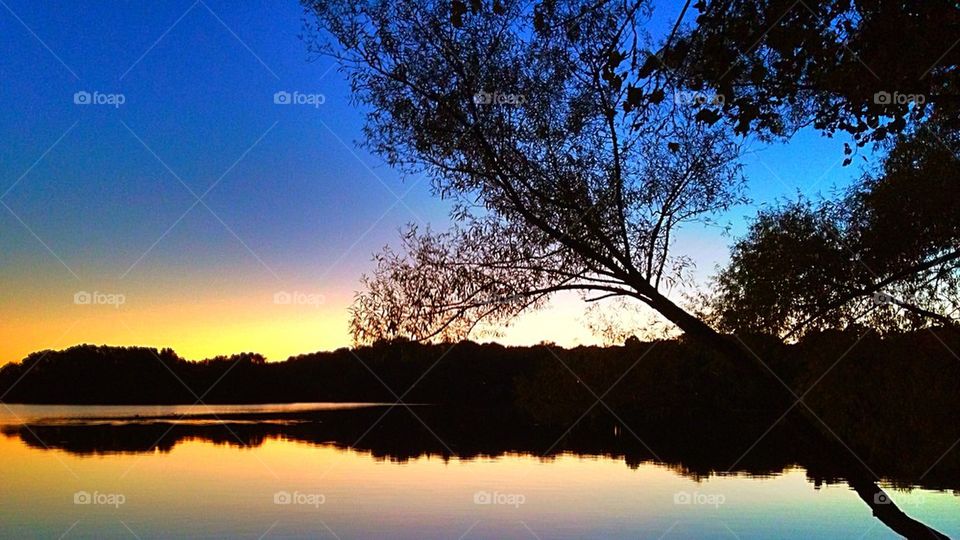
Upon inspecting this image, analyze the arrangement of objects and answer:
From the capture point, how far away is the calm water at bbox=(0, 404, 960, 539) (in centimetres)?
3331

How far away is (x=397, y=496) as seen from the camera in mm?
41156

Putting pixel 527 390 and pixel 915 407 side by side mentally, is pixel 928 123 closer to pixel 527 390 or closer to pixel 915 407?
pixel 915 407

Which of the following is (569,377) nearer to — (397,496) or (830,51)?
(397,496)

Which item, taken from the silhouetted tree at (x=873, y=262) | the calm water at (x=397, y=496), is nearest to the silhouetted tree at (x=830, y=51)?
the silhouetted tree at (x=873, y=262)

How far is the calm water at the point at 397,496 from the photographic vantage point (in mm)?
33312

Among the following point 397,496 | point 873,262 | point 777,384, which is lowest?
point 397,496

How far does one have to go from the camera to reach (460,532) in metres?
33.3

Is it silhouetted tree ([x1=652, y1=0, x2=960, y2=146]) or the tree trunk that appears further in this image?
the tree trunk

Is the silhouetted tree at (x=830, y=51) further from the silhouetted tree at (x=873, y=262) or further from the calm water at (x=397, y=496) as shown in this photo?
the calm water at (x=397, y=496)

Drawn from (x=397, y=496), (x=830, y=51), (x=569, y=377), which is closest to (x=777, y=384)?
(x=830, y=51)

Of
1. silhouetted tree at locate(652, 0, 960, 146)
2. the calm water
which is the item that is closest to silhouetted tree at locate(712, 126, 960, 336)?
silhouetted tree at locate(652, 0, 960, 146)

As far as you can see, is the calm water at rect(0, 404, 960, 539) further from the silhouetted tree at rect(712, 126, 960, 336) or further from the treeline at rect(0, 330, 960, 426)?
the silhouetted tree at rect(712, 126, 960, 336)

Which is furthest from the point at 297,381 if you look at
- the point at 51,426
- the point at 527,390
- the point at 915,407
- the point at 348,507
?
the point at 915,407

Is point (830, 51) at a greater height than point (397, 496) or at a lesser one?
greater
